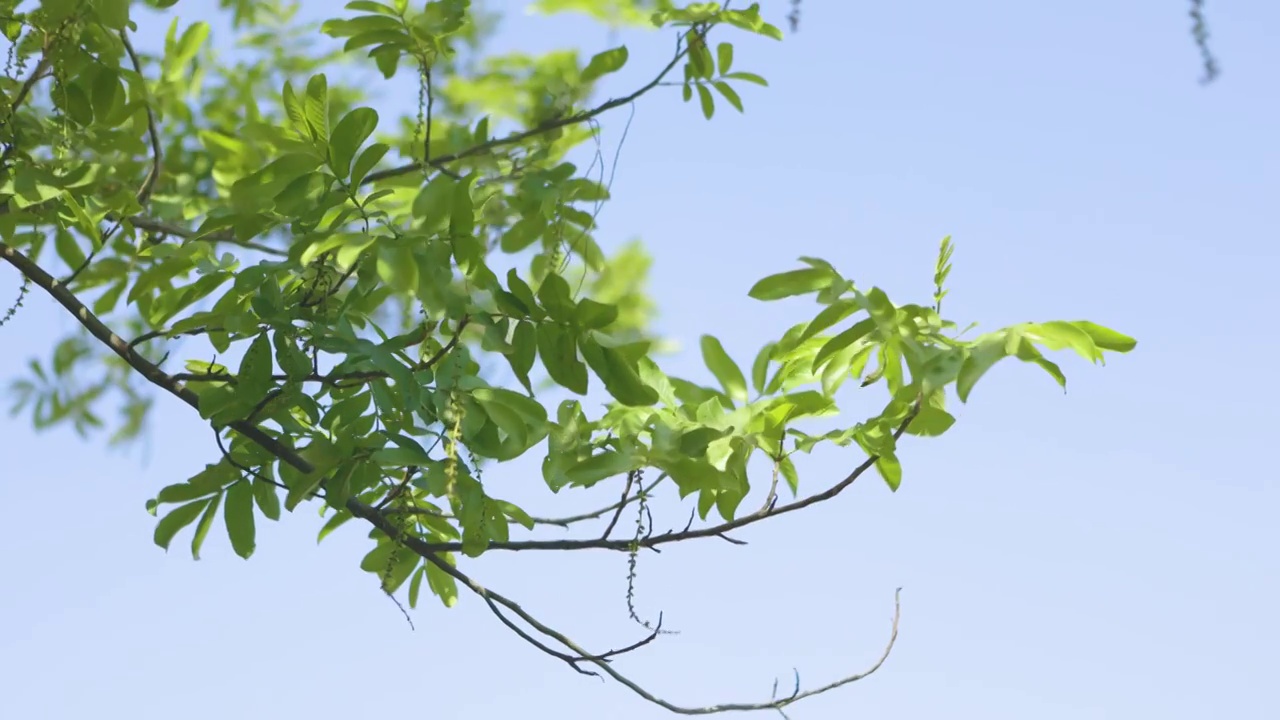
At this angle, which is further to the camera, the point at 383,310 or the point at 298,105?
the point at 383,310

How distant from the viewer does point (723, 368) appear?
6.48ft

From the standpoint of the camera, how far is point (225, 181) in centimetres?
339

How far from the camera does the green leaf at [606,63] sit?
2916 mm

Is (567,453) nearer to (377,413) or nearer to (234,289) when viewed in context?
(377,413)

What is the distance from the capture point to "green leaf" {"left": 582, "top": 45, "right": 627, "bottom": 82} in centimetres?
292

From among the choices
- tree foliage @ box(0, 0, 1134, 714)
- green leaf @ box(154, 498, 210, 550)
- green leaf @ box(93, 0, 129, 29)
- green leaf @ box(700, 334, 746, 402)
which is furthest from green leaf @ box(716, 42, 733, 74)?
green leaf @ box(154, 498, 210, 550)

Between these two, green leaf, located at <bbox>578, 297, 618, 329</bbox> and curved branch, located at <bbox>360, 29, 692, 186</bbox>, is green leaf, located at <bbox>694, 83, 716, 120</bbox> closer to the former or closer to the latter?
curved branch, located at <bbox>360, 29, 692, 186</bbox>

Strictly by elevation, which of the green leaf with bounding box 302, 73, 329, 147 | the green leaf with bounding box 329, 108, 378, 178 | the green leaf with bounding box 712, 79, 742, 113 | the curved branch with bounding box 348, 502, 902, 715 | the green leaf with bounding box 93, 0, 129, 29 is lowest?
the curved branch with bounding box 348, 502, 902, 715

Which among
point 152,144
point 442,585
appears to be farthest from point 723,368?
point 152,144

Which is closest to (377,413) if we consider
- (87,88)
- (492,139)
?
(87,88)

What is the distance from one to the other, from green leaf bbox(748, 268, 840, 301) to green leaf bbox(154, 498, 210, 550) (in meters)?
1.16

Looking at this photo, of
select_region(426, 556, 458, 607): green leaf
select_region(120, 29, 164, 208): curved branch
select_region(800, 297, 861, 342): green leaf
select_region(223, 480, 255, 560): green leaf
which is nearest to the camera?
select_region(800, 297, 861, 342): green leaf

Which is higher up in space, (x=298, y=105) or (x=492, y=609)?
(x=298, y=105)

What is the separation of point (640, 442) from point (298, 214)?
2.13 ft
